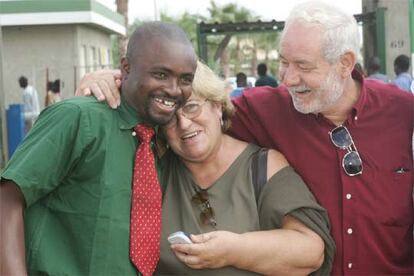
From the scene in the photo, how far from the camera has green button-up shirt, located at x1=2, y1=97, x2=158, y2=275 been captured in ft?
8.53

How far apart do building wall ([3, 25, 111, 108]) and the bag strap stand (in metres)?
20.0

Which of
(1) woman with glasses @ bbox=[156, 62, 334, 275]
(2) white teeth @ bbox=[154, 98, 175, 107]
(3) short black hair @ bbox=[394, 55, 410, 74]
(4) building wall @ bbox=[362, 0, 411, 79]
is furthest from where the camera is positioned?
(4) building wall @ bbox=[362, 0, 411, 79]

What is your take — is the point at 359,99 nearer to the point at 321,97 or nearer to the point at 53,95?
the point at 321,97

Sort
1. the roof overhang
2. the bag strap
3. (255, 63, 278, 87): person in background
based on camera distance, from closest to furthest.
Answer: the bag strap < (255, 63, 278, 87): person in background < the roof overhang

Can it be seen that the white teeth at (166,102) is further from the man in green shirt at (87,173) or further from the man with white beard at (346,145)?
the man with white beard at (346,145)

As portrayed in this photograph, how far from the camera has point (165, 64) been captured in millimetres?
2719

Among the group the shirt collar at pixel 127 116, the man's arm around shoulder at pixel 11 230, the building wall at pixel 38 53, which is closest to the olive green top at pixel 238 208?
the shirt collar at pixel 127 116

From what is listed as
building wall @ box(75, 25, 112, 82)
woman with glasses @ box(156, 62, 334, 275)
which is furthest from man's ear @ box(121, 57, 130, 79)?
building wall @ box(75, 25, 112, 82)

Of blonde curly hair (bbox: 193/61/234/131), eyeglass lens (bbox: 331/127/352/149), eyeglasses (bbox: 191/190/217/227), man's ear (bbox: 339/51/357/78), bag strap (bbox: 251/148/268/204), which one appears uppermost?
man's ear (bbox: 339/51/357/78)

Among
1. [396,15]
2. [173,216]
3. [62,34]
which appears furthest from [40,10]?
[173,216]

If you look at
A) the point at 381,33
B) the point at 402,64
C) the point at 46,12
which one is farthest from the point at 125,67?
the point at 46,12

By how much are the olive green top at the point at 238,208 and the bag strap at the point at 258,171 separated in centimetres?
2

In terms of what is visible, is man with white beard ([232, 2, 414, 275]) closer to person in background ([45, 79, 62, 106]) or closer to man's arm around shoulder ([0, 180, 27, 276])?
man's arm around shoulder ([0, 180, 27, 276])

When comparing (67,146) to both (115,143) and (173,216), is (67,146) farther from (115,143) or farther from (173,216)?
(173,216)
